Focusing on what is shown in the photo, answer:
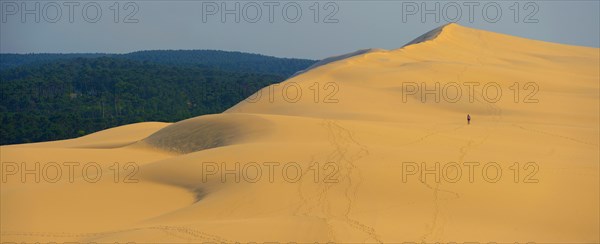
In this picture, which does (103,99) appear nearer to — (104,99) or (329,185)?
(104,99)

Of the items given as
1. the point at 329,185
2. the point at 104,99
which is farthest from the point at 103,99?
the point at 329,185

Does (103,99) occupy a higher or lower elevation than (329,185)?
higher

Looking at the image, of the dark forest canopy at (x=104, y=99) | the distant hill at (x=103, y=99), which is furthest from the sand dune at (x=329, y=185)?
the distant hill at (x=103, y=99)

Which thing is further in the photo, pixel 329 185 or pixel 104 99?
pixel 104 99

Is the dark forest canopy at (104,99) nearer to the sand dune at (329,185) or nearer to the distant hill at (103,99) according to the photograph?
the distant hill at (103,99)

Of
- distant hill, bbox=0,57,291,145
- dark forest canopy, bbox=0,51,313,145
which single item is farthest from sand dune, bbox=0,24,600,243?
distant hill, bbox=0,57,291,145

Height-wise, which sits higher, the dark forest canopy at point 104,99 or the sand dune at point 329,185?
the dark forest canopy at point 104,99
